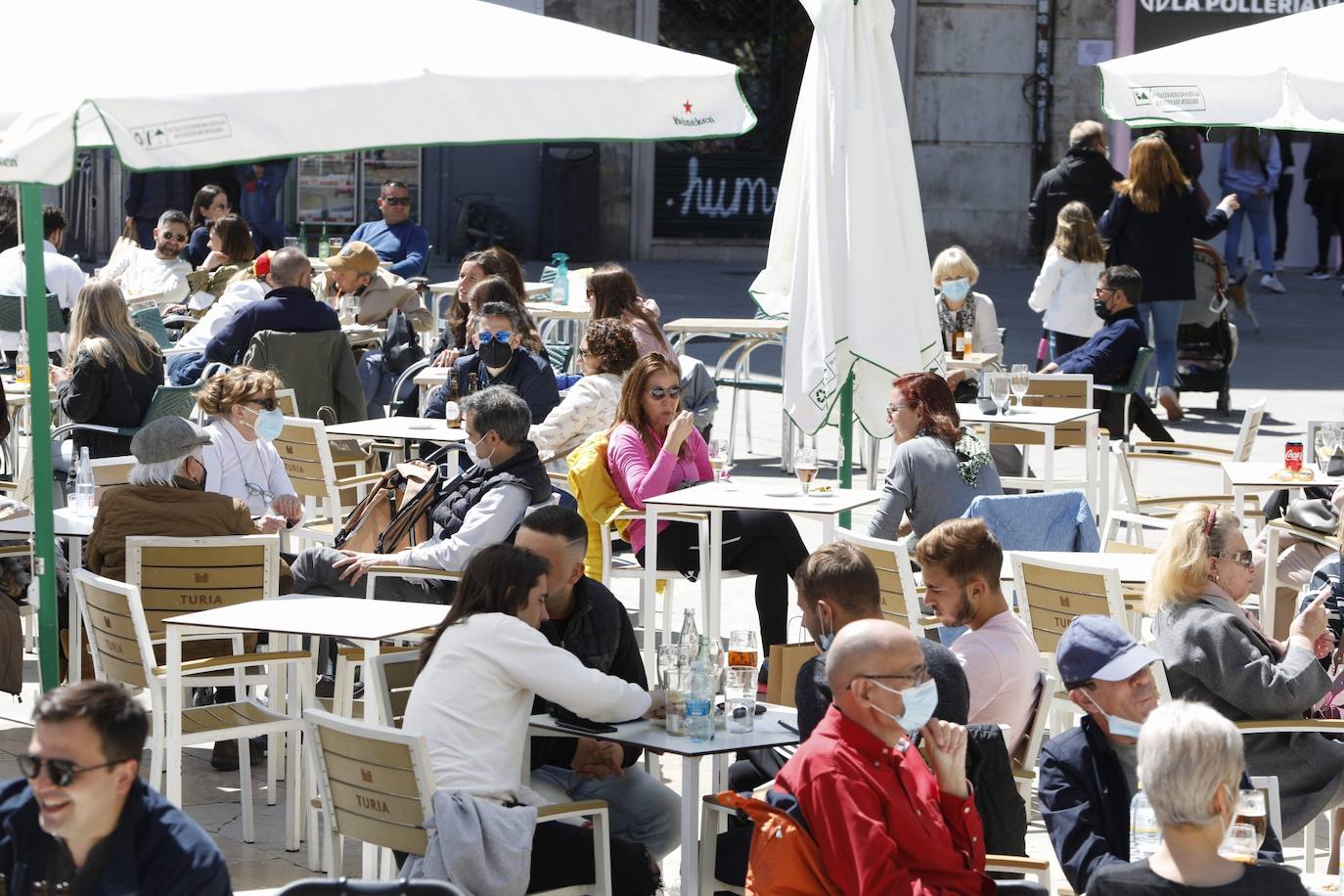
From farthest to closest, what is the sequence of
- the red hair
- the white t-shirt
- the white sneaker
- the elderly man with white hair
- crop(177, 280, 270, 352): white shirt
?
the white sneaker < crop(177, 280, 270, 352): white shirt < the red hair < the white t-shirt < the elderly man with white hair


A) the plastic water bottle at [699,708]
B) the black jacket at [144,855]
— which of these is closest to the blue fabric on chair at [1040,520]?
the plastic water bottle at [699,708]

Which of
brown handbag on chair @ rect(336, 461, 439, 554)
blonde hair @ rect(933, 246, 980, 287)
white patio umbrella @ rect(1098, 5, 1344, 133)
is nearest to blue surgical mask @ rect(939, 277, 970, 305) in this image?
blonde hair @ rect(933, 246, 980, 287)

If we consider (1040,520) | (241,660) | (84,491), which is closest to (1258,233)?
(1040,520)

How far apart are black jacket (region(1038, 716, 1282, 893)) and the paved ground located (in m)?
1.49

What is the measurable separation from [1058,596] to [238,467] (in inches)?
129

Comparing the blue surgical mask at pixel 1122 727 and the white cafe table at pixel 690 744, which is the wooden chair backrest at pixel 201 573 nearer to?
the white cafe table at pixel 690 744

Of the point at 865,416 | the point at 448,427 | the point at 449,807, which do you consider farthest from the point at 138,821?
the point at 448,427

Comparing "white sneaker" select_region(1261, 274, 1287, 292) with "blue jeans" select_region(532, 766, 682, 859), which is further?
"white sneaker" select_region(1261, 274, 1287, 292)

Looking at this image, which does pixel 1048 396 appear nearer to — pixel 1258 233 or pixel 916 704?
pixel 916 704

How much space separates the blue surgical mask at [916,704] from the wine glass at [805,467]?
338 cm

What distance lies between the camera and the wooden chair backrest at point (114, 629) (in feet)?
18.7

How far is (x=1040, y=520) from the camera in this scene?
711 cm

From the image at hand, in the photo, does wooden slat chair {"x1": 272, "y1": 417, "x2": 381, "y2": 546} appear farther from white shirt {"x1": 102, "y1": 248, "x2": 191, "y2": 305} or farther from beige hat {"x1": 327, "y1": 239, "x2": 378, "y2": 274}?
white shirt {"x1": 102, "y1": 248, "x2": 191, "y2": 305}

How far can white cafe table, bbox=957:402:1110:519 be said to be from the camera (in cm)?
942
